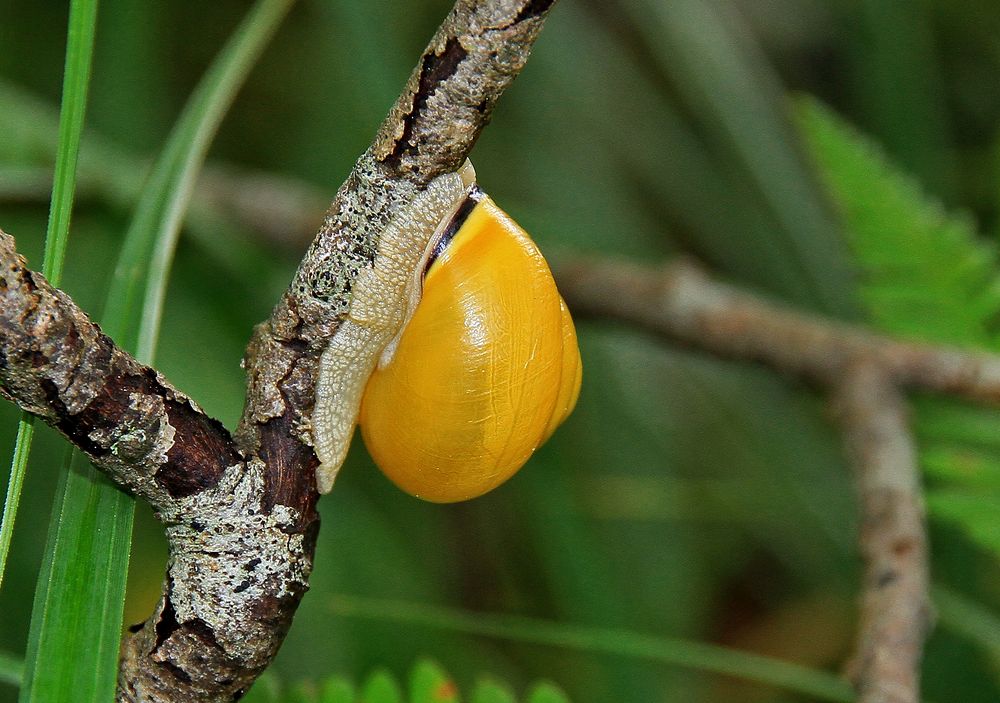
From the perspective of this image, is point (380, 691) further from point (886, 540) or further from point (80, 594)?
point (886, 540)

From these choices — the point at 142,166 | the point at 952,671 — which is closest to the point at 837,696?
the point at 952,671

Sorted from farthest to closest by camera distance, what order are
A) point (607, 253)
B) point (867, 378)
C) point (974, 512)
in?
point (607, 253), point (867, 378), point (974, 512)

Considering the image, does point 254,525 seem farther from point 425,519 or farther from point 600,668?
point 425,519

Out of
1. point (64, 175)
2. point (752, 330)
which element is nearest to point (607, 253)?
point (752, 330)


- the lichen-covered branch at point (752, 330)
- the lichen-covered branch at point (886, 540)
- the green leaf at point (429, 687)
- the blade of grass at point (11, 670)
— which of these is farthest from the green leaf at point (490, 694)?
the lichen-covered branch at point (752, 330)

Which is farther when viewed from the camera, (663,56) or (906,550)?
(663,56)

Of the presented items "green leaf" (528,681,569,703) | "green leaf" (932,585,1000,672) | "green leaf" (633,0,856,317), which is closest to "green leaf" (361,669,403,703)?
"green leaf" (528,681,569,703)

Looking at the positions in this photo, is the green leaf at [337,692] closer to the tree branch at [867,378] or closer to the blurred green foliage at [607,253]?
the tree branch at [867,378]
